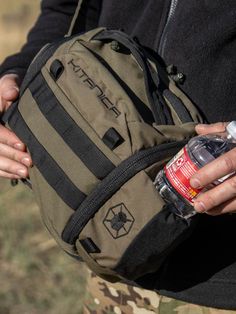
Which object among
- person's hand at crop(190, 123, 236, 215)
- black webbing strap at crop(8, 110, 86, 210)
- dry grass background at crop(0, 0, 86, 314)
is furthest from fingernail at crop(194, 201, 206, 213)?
dry grass background at crop(0, 0, 86, 314)

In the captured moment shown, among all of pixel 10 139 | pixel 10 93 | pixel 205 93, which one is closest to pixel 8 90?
pixel 10 93

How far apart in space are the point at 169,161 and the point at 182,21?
0.41 metres

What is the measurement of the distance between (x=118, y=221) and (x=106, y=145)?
0.18 m

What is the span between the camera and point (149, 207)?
1.58 metres

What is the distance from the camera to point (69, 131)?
1.74 meters

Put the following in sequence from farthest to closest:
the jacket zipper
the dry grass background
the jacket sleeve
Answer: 1. the dry grass background
2. the jacket sleeve
3. the jacket zipper

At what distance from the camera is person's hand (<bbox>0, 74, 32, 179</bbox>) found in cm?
190

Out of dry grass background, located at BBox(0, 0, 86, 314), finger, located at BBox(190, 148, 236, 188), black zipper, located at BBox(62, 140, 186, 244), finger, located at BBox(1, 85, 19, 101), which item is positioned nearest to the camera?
finger, located at BBox(190, 148, 236, 188)

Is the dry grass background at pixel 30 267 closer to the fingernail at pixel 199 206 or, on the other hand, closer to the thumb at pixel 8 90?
the thumb at pixel 8 90

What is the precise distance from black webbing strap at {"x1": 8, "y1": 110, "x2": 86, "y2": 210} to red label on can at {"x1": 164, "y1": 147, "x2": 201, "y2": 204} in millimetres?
257

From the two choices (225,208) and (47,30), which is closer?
(225,208)

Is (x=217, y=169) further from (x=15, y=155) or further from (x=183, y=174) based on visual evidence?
(x=15, y=155)

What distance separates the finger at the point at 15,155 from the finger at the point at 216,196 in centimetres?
55

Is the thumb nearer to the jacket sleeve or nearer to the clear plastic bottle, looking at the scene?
the jacket sleeve
